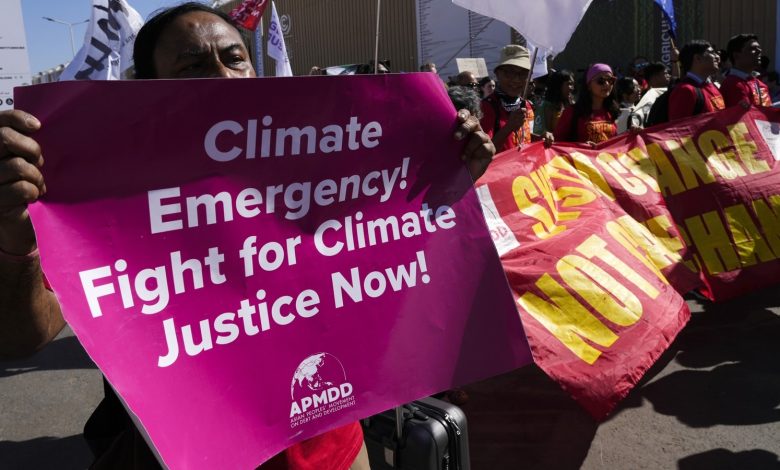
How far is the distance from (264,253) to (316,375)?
0.27 m

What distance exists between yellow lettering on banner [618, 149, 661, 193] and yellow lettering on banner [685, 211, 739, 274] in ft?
1.07

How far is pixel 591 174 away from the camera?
156 inches

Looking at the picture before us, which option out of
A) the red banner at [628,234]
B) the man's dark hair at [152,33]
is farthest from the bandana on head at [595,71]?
the man's dark hair at [152,33]

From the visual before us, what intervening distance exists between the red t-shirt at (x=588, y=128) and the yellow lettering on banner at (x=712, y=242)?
1.21 meters

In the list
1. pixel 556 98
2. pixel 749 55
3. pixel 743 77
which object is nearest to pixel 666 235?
pixel 743 77

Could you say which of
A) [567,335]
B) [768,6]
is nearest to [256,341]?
[567,335]

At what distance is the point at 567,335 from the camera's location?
9.64ft

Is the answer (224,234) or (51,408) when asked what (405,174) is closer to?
(224,234)

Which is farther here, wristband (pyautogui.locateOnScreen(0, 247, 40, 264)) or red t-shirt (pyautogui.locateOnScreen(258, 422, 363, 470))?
red t-shirt (pyautogui.locateOnScreen(258, 422, 363, 470))

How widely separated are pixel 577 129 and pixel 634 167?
1.13 metres

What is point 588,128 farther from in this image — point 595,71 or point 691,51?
point 691,51

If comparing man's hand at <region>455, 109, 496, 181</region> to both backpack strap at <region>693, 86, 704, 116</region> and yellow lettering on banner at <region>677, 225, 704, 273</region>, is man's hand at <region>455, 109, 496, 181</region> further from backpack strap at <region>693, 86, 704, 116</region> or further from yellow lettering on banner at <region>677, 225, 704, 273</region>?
backpack strap at <region>693, 86, 704, 116</region>

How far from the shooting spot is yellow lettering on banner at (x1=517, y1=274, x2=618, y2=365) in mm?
2912

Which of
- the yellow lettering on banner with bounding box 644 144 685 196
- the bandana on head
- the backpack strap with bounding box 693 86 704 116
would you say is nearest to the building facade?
the bandana on head
